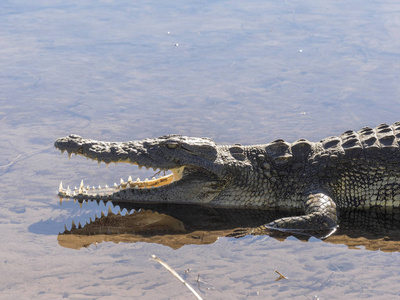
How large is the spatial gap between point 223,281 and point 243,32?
9.47 meters

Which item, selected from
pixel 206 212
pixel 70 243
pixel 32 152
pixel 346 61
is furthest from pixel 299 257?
pixel 346 61

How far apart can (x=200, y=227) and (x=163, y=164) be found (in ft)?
3.00

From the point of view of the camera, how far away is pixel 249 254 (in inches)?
253

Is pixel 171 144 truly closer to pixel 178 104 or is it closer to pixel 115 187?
pixel 115 187

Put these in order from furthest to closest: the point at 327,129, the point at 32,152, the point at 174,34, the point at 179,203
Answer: the point at 174,34, the point at 327,129, the point at 32,152, the point at 179,203

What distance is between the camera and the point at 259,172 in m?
7.72

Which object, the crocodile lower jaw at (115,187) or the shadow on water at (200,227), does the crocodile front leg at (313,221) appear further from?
the crocodile lower jaw at (115,187)

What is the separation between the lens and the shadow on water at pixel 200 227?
6762 mm

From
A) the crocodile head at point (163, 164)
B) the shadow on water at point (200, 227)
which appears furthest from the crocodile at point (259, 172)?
the shadow on water at point (200, 227)

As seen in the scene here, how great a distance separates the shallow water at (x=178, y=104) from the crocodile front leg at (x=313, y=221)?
0.32 metres

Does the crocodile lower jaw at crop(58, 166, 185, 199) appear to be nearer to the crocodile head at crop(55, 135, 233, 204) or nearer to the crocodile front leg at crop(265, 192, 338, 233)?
the crocodile head at crop(55, 135, 233, 204)

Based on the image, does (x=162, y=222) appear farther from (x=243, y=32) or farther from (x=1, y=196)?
(x=243, y=32)

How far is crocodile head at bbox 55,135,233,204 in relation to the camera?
749cm

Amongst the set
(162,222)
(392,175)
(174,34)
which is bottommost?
Answer: (162,222)
